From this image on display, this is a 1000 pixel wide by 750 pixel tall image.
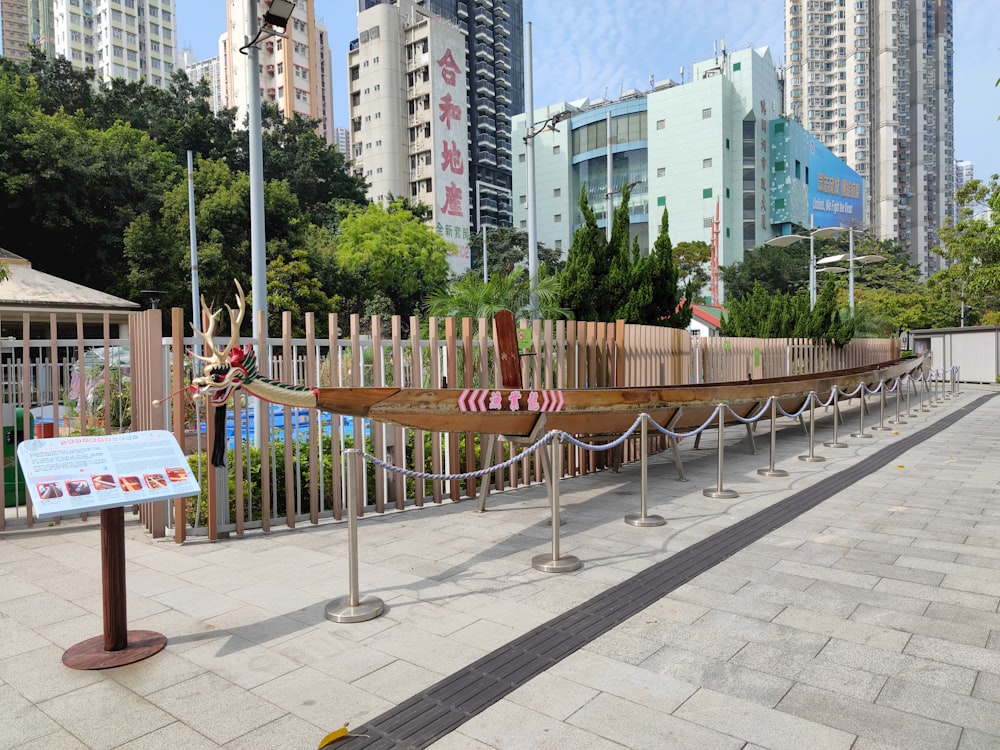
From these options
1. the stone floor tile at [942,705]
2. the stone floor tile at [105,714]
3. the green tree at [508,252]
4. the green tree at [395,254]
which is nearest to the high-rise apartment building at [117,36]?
the green tree at [508,252]

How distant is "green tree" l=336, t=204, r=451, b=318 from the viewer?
3431 centimetres

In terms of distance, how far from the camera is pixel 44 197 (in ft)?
80.6

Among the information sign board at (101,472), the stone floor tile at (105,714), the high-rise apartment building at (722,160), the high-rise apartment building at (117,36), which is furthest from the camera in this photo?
the high-rise apartment building at (117,36)

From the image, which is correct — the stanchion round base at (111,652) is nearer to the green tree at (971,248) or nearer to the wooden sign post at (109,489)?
the wooden sign post at (109,489)

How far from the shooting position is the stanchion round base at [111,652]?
348 centimetres

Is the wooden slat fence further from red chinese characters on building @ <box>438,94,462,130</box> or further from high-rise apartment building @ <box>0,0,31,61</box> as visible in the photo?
high-rise apartment building @ <box>0,0,31,61</box>

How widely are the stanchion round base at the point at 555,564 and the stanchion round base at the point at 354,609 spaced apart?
1.26 metres

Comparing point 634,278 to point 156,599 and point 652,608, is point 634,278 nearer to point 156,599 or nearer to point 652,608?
point 652,608

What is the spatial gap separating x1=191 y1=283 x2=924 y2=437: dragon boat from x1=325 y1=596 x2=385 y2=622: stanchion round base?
1372 millimetres

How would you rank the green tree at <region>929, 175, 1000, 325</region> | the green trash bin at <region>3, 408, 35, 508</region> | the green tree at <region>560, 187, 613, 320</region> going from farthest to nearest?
the green tree at <region>929, 175, 1000, 325</region> → the green tree at <region>560, 187, 613, 320</region> → the green trash bin at <region>3, 408, 35, 508</region>

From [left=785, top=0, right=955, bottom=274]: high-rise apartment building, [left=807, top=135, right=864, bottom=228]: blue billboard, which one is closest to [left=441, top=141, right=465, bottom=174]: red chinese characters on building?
[left=807, top=135, right=864, bottom=228]: blue billboard

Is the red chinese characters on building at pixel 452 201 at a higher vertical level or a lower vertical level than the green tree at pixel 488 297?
higher

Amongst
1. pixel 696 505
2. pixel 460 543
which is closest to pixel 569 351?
pixel 696 505

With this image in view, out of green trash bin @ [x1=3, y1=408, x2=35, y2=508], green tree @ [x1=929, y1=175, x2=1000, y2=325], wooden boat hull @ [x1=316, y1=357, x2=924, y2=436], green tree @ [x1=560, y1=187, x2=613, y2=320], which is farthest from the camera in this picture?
green tree @ [x1=929, y1=175, x2=1000, y2=325]
